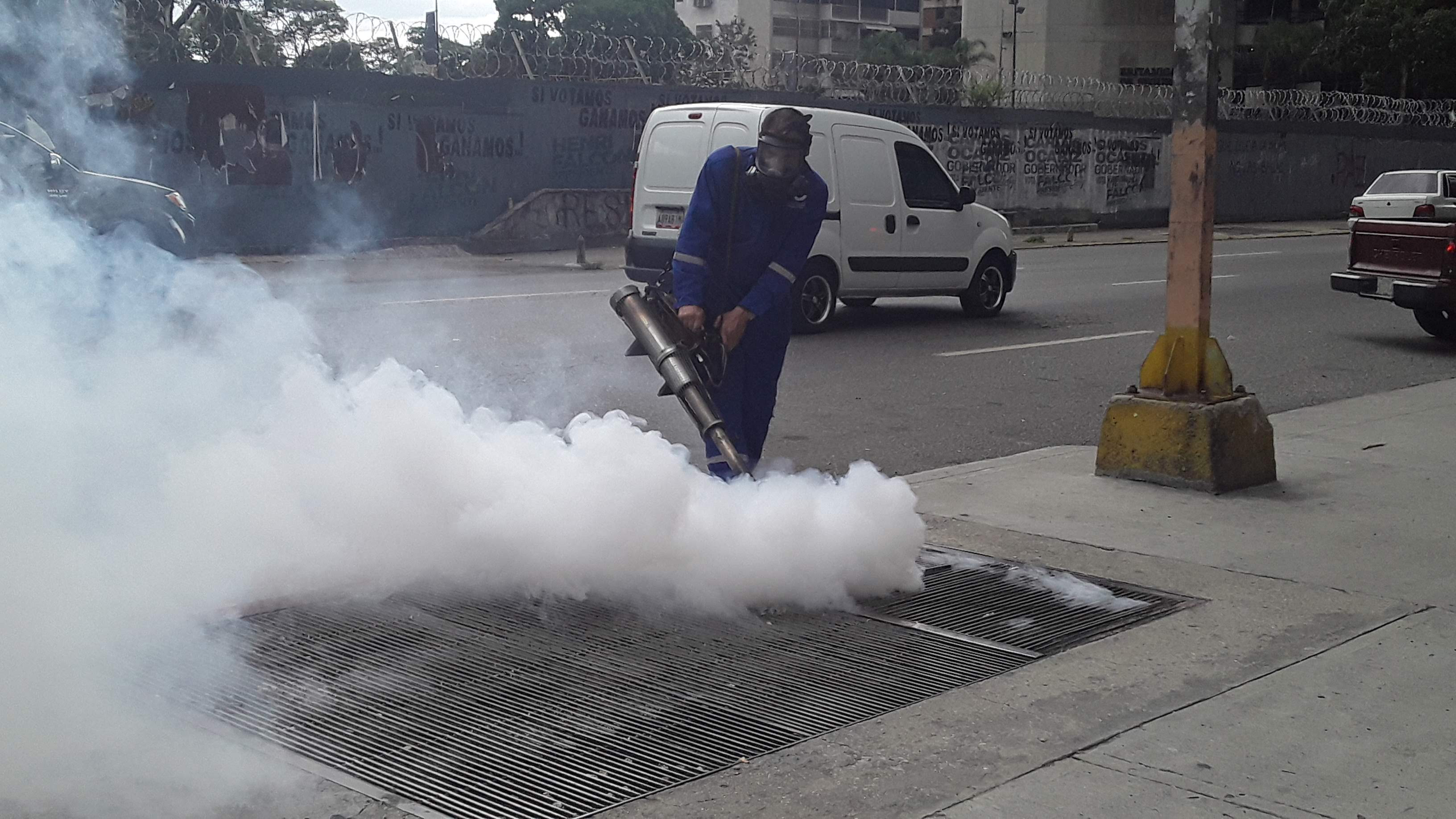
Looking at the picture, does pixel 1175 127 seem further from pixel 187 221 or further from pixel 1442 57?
pixel 1442 57

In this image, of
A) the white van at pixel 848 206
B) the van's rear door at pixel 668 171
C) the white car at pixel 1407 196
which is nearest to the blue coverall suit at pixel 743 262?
the white van at pixel 848 206

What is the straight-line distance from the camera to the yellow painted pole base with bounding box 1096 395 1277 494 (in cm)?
652

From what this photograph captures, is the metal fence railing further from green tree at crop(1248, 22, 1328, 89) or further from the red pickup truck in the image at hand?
green tree at crop(1248, 22, 1328, 89)

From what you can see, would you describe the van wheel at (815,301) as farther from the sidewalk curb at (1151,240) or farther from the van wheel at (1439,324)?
the sidewalk curb at (1151,240)

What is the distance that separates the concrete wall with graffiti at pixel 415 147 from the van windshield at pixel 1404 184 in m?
7.89

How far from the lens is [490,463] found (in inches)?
202

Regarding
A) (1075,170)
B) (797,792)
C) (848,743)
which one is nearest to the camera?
(797,792)

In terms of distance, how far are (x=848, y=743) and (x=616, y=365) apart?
6.52 m

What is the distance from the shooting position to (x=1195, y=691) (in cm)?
403

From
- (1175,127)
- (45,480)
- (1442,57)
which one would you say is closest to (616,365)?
(1175,127)

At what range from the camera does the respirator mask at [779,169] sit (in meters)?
5.34

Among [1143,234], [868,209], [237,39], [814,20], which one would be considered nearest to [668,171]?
[868,209]

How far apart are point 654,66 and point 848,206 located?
1260 centimetres

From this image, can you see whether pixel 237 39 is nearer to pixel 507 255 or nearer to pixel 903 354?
pixel 507 255
